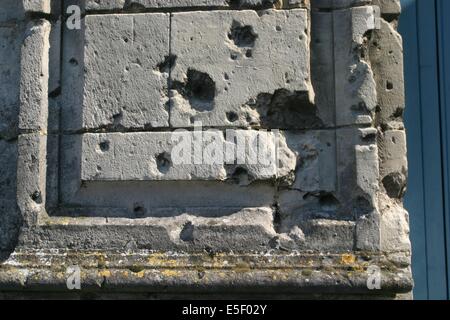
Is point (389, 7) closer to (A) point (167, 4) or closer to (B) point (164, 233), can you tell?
(A) point (167, 4)

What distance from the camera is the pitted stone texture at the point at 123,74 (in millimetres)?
3391

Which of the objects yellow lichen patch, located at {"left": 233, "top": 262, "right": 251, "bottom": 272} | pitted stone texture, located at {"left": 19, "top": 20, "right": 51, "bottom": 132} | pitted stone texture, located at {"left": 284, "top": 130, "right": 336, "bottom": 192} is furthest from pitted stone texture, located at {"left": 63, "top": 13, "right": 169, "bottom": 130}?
yellow lichen patch, located at {"left": 233, "top": 262, "right": 251, "bottom": 272}

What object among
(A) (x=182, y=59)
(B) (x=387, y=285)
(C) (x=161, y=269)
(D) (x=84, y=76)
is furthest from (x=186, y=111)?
(B) (x=387, y=285)

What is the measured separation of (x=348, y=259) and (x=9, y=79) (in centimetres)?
200

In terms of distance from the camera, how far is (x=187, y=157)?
333cm

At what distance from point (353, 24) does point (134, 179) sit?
4.34 ft

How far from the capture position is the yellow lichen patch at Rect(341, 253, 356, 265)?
316 cm

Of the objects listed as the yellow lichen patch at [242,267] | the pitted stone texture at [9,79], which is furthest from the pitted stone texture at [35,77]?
the yellow lichen patch at [242,267]

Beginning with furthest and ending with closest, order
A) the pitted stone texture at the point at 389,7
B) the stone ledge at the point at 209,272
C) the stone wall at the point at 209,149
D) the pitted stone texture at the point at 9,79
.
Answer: the pitted stone texture at the point at 9,79
the pitted stone texture at the point at 389,7
the stone wall at the point at 209,149
the stone ledge at the point at 209,272

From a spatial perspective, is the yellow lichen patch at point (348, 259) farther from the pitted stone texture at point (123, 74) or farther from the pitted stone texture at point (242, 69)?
the pitted stone texture at point (123, 74)

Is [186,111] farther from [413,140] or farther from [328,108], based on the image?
[413,140]

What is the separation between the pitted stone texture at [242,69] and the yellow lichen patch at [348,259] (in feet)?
2.20

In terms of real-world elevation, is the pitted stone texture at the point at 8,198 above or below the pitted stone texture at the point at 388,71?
below

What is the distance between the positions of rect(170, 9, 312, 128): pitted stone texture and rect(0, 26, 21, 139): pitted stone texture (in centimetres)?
88
